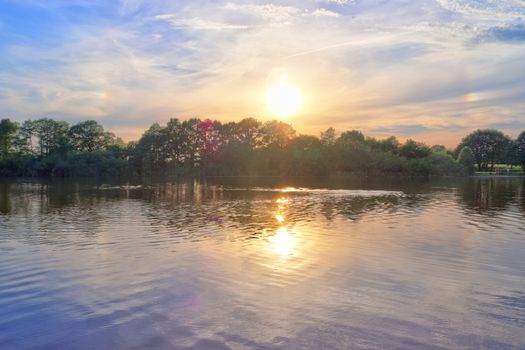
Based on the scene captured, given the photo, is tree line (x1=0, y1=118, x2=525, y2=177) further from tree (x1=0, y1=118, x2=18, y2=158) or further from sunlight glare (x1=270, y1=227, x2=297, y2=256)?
sunlight glare (x1=270, y1=227, x2=297, y2=256)

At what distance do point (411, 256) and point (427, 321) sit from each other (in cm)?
726

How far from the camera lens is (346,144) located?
12194 centimetres

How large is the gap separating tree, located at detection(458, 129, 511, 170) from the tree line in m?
28.6

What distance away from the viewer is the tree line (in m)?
112

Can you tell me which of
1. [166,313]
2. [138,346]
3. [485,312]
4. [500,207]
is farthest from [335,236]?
[500,207]

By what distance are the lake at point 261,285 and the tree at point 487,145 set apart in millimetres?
140267

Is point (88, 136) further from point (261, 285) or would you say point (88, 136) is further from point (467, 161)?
point (261, 285)

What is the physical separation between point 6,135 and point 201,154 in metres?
52.6

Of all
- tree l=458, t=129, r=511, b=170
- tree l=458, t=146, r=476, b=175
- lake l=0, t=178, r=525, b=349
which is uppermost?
tree l=458, t=129, r=511, b=170

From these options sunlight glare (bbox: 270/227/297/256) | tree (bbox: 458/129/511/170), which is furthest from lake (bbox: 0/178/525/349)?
tree (bbox: 458/129/511/170)

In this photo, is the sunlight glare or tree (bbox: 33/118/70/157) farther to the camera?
tree (bbox: 33/118/70/157)

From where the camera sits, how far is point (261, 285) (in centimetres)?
1265

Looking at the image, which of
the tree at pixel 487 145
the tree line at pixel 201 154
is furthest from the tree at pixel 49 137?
the tree at pixel 487 145

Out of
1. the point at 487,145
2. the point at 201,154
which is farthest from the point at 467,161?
the point at 201,154
